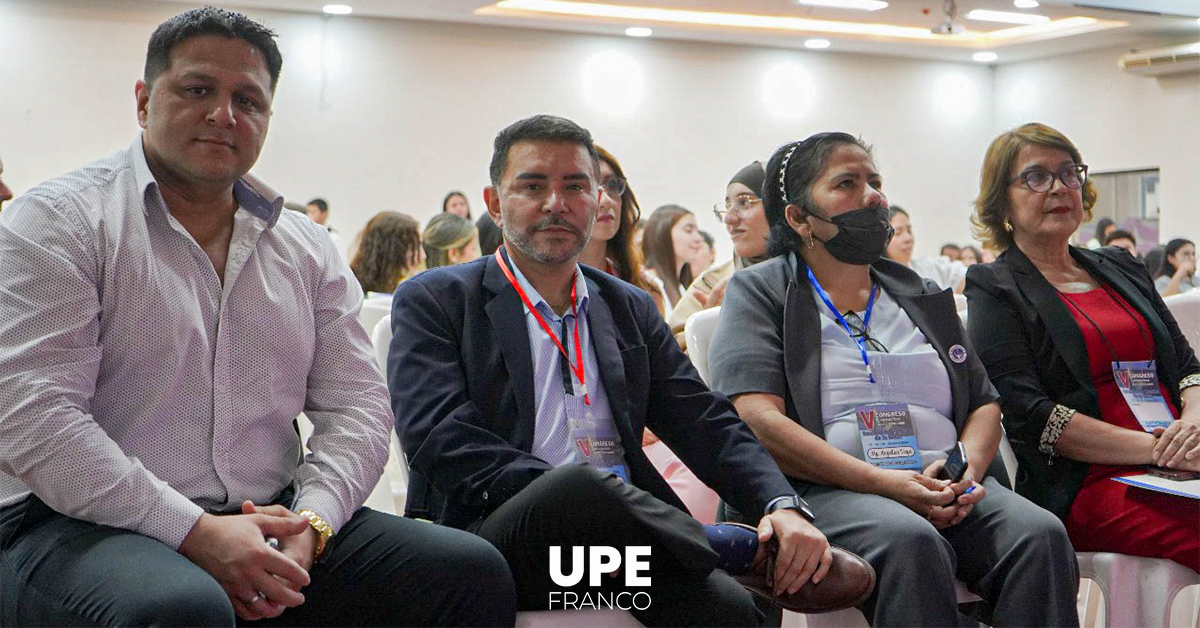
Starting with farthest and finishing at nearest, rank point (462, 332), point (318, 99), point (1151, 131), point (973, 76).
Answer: point (973, 76), point (1151, 131), point (318, 99), point (462, 332)

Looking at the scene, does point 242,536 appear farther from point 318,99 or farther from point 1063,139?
point 318,99

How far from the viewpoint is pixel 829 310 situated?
268 centimetres

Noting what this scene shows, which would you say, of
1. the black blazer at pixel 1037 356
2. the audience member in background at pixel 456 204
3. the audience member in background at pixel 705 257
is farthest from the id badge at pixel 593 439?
the audience member in background at pixel 456 204

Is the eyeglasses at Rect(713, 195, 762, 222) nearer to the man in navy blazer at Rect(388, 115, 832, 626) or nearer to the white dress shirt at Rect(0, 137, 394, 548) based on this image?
the man in navy blazer at Rect(388, 115, 832, 626)

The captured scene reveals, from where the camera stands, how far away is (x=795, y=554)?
213 centimetres

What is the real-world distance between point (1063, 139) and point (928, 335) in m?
0.83

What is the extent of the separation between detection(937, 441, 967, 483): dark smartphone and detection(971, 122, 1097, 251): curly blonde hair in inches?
35.0

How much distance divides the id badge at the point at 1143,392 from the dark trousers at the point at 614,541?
1268 millimetres

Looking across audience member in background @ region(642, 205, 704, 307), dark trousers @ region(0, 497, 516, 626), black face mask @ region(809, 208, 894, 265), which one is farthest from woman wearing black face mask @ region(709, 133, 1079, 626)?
audience member in background @ region(642, 205, 704, 307)

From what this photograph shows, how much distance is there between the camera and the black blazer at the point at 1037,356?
2814 millimetres

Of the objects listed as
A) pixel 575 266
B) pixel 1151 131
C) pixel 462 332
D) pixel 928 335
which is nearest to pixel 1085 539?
pixel 928 335

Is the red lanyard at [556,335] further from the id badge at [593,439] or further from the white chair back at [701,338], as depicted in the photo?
the white chair back at [701,338]

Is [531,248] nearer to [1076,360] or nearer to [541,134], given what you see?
[541,134]

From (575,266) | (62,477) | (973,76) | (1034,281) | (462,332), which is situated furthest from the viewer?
(973,76)
